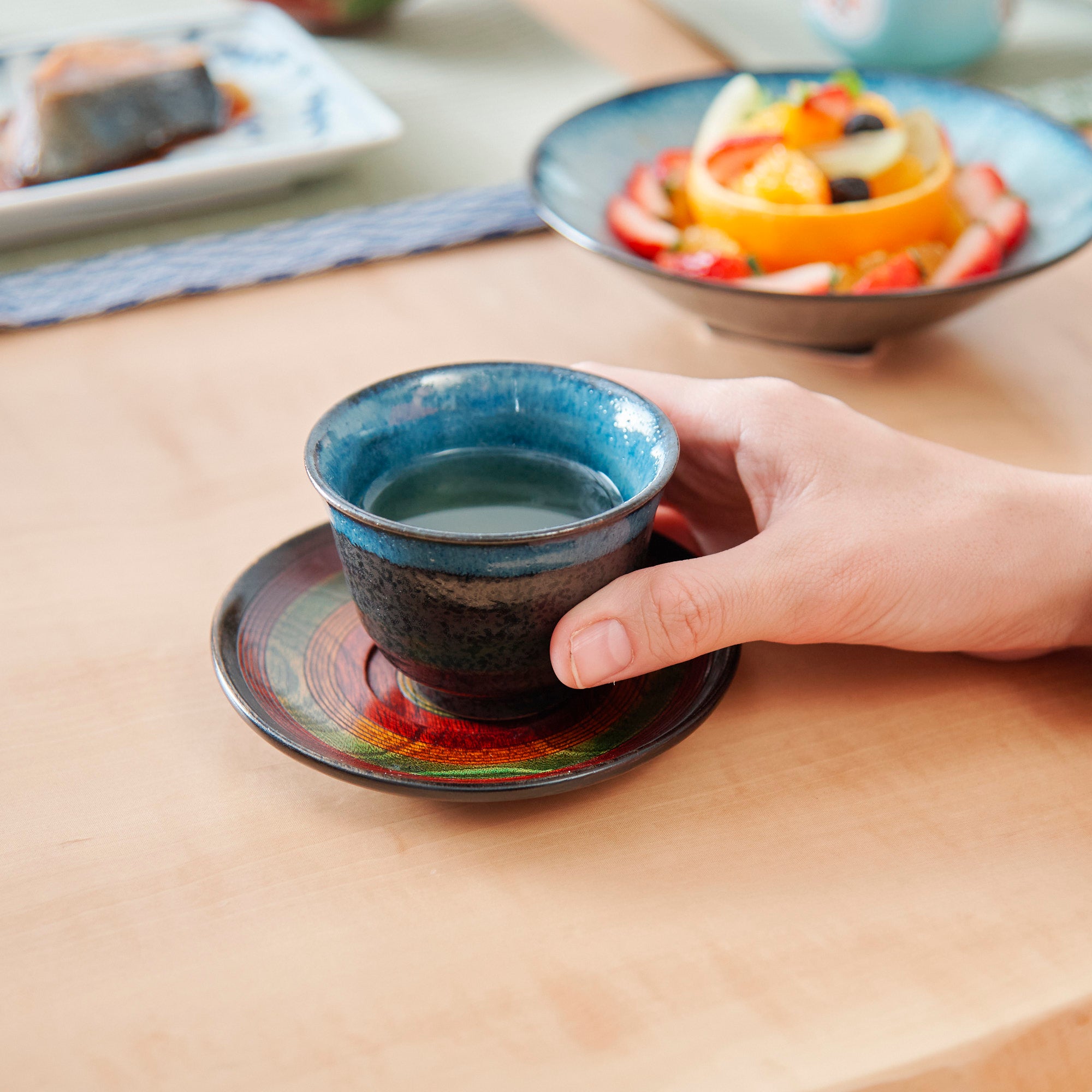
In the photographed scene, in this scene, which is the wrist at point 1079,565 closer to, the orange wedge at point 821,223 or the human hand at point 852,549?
the human hand at point 852,549

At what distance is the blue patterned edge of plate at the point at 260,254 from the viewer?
94 cm

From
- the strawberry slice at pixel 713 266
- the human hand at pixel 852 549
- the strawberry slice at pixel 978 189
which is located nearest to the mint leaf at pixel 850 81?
the strawberry slice at pixel 978 189

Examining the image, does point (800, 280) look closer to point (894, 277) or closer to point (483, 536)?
point (894, 277)

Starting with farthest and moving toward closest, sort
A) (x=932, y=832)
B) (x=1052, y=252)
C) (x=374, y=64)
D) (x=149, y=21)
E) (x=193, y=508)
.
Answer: (x=374, y=64) < (x=149, y=21) < (x=1052, y=252) < (x=193, y=508) < (x=932, y=832)

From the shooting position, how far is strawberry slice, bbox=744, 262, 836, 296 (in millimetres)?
816

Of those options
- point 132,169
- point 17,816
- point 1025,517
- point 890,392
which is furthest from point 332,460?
point 132,169

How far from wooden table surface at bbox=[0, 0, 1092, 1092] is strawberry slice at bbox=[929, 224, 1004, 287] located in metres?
0.36

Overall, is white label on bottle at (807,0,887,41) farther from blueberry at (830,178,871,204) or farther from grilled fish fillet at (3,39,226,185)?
grilled fish fillet at (3,39,226,185)

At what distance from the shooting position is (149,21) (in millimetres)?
1308

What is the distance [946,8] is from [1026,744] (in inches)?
42.3

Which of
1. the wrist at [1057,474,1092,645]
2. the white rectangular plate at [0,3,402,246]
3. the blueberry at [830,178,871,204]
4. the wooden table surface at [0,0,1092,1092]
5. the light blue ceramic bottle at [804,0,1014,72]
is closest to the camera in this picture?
the wooden table surface at [0,0,1092,1092]

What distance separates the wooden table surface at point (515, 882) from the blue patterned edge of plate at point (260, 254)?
0.90 ft

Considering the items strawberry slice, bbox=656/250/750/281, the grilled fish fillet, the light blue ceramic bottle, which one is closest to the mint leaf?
strawberry slice, bbox=656/250/750/281

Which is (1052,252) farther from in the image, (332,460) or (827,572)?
(332,460)
